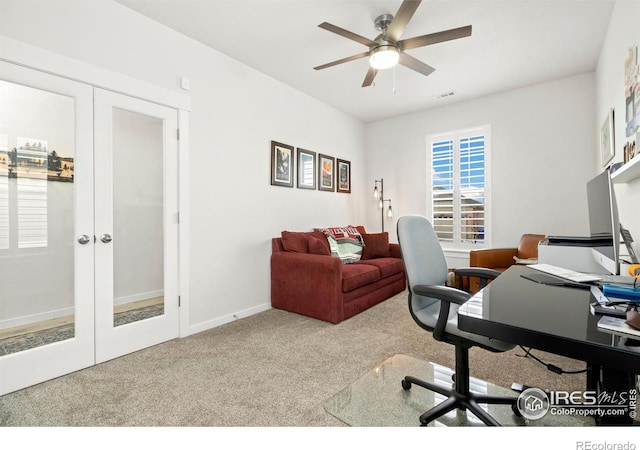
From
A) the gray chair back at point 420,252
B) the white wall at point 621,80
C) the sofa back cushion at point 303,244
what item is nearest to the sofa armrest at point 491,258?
the white wall at point 621,80

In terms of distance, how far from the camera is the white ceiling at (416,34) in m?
2.41

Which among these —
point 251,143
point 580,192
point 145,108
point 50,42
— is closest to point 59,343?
point 145,108

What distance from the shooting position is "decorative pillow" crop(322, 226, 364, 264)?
12.5 feet

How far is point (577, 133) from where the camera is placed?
12.0ft

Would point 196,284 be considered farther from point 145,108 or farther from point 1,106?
point 1,106

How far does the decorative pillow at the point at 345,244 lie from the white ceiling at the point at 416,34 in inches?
74.2

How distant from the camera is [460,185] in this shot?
4516 mm

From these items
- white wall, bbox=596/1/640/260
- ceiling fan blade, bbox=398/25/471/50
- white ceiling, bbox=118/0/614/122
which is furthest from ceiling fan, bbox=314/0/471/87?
white wall, bbox=596/1/640/260

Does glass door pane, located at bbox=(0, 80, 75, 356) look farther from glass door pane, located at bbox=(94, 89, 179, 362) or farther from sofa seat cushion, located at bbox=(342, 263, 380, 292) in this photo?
sofa seat cushion, located at bbox=(342, 263, 380, 292)

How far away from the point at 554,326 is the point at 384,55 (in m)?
2.36

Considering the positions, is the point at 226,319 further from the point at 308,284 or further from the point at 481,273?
the point at 481,273

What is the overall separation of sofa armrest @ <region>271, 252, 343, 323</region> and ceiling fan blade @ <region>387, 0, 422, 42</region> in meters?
1.95

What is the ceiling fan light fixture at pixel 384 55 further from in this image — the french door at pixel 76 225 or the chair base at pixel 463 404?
the chair base at pixel 463 404

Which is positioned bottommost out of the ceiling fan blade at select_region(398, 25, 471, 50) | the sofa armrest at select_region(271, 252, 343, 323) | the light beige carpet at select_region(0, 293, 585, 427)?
the light beige carpet at select_region(0, 293, 585, 427)
